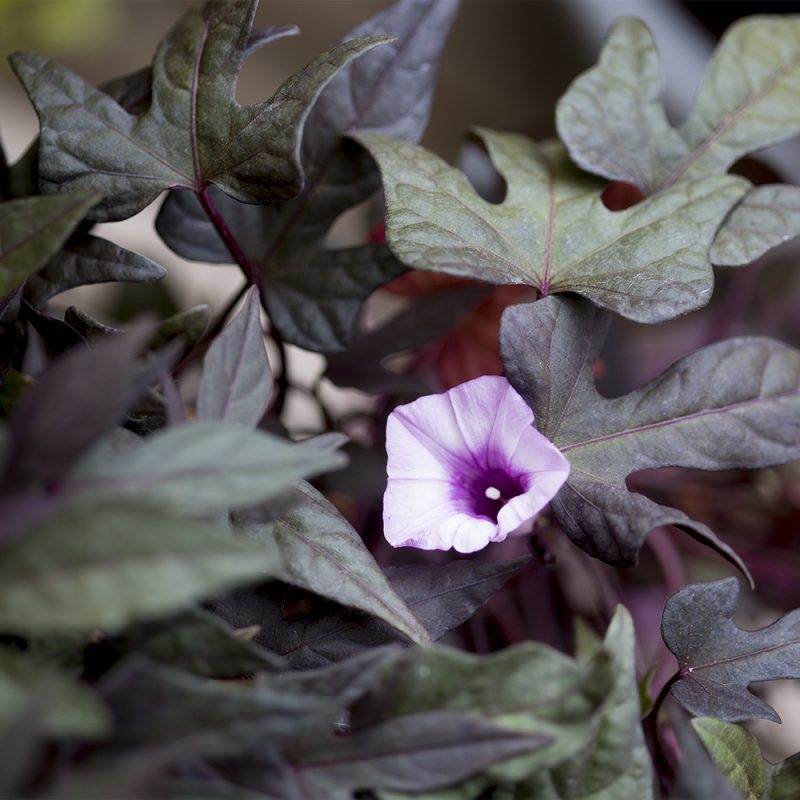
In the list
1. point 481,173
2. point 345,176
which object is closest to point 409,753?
point 345,176

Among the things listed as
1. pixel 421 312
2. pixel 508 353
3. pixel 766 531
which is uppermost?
pixel 508 353

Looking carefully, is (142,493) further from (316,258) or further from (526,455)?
(316,258)

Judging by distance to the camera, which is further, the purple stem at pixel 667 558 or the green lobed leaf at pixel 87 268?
the purple stem at pixel 667 558

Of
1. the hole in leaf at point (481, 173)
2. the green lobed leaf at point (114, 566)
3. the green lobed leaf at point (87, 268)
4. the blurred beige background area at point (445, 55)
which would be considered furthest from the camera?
the blurred beige background area at point (445, 55)

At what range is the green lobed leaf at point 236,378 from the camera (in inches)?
14.4

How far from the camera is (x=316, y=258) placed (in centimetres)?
58

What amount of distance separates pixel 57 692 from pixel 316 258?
36 centimetres

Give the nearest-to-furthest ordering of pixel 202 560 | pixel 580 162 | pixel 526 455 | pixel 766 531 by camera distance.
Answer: pixel 202 560, pixel 526 455, pixel 580 162, pixel 766 531

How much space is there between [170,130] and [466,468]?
26 cm

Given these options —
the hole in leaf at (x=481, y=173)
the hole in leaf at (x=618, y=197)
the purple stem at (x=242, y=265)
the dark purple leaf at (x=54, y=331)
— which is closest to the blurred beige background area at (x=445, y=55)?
the hole in leaf at (x=481, y=173)

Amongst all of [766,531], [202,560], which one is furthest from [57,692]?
[766,531]

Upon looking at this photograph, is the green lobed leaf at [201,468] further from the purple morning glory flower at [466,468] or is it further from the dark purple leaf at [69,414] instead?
the purple morning glory flower at [466,468]

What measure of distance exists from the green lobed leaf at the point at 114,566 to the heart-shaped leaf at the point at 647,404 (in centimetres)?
21

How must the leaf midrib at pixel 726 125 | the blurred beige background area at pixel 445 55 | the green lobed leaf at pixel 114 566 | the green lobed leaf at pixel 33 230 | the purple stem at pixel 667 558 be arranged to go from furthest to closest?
the blurred beige background area at pixel 445 55, the purple stem at pixel 667 558, the leaf midrib at pixel 726 125, the green lobed leaf at pixel 33 230, the green lobed leaf at pixel 114 566
